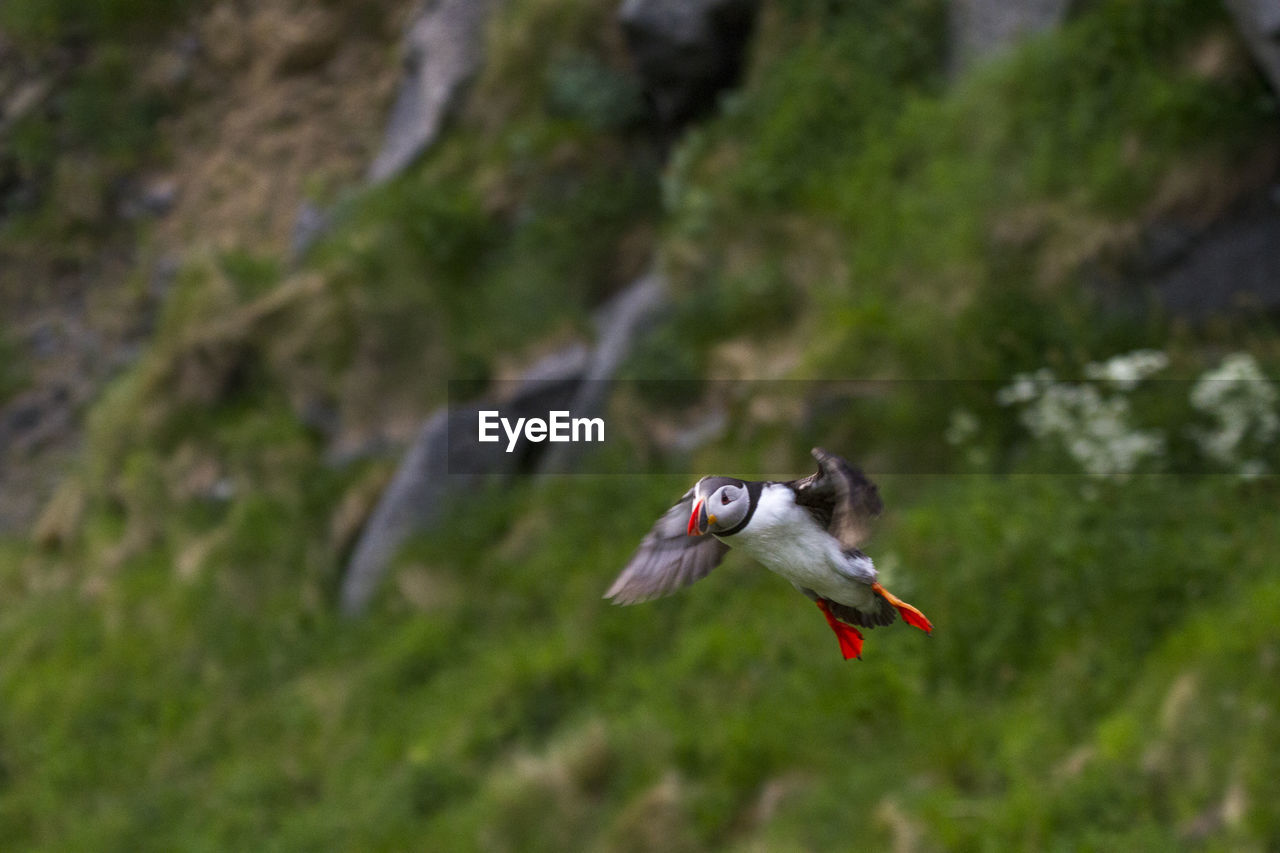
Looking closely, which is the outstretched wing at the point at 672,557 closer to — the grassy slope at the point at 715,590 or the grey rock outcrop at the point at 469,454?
the grassy slope at the point at 715,590

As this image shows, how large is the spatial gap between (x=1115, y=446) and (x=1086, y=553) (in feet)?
1.63

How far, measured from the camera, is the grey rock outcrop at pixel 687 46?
374 inches

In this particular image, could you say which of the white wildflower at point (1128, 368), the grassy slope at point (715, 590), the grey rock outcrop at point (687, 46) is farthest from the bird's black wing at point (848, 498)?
the grey rock outcrop at point (687, 46)

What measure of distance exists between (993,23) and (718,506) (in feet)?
23.6

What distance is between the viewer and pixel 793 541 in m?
1.93

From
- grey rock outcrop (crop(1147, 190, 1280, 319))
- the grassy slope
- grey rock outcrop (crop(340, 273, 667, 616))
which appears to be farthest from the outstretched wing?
grey rock outcrop (crop(340, 273, 667, 616))

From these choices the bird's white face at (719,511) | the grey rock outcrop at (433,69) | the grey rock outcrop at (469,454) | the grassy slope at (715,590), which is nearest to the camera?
the bird's white face at (719,511)

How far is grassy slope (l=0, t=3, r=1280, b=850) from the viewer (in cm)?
566

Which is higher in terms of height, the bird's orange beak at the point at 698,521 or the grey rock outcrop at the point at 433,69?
the bird's orange beak at the point at 698,521

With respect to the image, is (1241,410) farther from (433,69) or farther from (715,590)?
(433,69)

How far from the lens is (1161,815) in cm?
502

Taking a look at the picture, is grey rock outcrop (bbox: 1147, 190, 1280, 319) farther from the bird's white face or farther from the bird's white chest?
the bird's white face

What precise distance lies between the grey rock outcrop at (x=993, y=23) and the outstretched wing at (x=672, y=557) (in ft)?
21.3

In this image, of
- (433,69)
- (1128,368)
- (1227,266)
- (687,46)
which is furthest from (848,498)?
(433,69)
